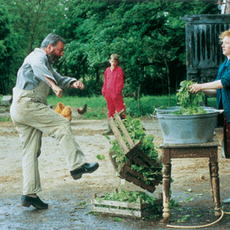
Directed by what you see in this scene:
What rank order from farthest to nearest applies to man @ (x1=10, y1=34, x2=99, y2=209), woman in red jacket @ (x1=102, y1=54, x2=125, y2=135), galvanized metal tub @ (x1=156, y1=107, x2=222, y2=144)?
woman in red jacket @ (x1=102, y1=54, x2=125, y2=135) < man @ (x1=10, y1=34, x2=99, y2=209) < galvanized metal tub @ (x1=156, y1=107, x2=222, y2=144)

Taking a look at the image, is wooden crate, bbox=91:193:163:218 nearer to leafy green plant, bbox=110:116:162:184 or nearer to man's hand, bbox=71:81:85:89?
leafy green plant, bbox=110:116:162:184

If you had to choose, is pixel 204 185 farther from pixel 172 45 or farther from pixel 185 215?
pixel 172 45

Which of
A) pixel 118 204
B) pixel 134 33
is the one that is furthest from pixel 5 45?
pixel 118 204

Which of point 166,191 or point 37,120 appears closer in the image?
point 166,191

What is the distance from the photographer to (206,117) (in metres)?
4.02

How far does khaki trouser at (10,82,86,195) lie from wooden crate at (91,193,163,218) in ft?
A: 1.68

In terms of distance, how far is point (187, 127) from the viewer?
3.99m

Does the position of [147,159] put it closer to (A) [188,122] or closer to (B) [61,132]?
(A) [188,122]

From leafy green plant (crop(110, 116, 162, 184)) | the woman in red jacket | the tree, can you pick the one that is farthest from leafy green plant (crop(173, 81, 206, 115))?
the tree

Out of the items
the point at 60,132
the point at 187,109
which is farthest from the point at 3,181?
the point at 187,109

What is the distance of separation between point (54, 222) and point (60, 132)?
996 millimetres

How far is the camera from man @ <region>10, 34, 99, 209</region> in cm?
442

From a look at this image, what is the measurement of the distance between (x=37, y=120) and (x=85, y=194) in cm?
131

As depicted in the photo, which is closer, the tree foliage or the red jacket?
the red jacket
